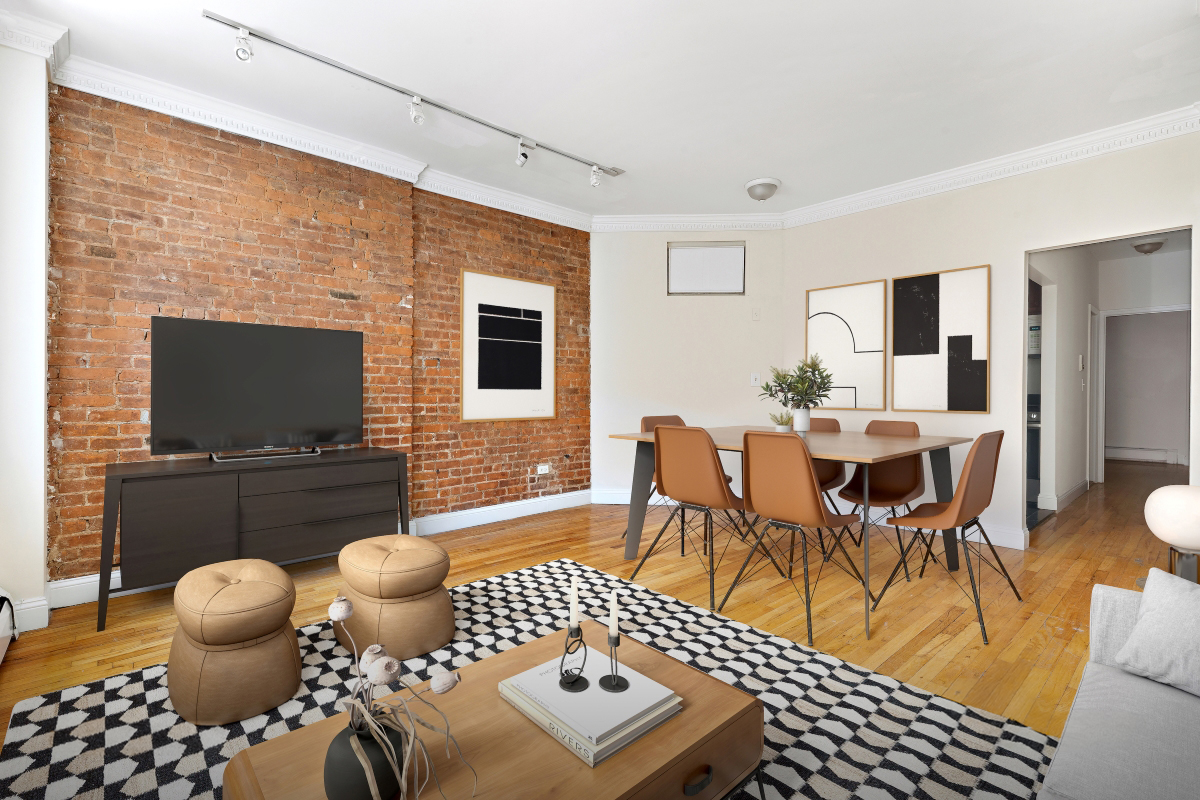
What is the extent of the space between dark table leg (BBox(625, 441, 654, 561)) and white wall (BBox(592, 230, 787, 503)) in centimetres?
183

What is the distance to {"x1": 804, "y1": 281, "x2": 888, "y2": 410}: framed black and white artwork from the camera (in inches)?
195

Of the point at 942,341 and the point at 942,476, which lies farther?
the point at 942,341

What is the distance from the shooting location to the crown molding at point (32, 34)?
8.71 feet

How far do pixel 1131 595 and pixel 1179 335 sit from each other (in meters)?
9.23

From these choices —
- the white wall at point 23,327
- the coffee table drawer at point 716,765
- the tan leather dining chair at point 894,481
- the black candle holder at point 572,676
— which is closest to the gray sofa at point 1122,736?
the coffee table drawer at point 716,765

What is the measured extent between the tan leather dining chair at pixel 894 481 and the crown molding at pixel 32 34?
484cm

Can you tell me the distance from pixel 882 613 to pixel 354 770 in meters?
2.67

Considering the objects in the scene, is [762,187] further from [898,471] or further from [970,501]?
[970,501]

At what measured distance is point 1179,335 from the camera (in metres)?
8.02

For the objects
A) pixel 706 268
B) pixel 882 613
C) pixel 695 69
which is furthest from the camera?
pixel 706 268

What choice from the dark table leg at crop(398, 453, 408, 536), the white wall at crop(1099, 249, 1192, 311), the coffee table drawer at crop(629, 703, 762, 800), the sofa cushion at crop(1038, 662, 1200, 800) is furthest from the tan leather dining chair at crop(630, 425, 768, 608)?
the white wall at crop(1099, 249, 1192, 311)

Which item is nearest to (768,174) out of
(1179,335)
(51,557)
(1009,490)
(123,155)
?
(1009,490)

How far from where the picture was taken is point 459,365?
4777mm

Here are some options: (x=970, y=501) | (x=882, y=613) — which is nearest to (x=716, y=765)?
(x=882, y=613)
